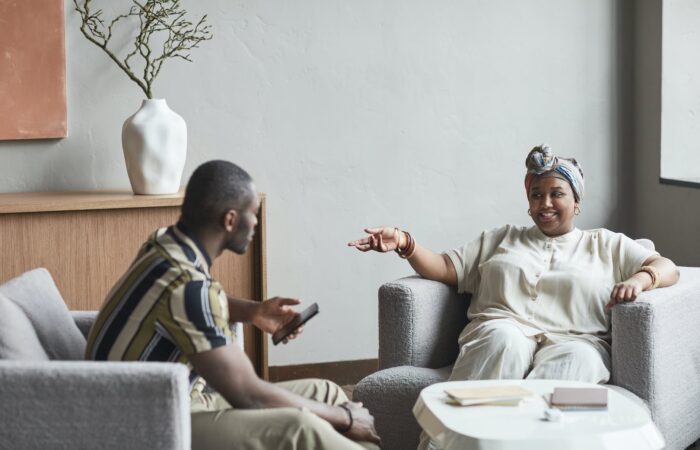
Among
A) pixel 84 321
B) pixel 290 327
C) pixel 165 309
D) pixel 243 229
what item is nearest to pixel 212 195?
pixel 243 229

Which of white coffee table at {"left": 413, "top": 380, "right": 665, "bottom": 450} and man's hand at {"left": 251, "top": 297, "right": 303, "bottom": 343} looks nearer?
white coffee table at {"left": 413, "top": 380, "right": 665, "bottom": 450}

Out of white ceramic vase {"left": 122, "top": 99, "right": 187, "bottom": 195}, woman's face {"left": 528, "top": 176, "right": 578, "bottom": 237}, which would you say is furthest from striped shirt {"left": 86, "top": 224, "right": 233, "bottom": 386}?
white ceramic vase {"left": 122, "top": 99, "right": 187, "bottom": 195}

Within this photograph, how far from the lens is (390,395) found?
9.92 ft

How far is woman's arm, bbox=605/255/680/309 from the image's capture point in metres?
2.97

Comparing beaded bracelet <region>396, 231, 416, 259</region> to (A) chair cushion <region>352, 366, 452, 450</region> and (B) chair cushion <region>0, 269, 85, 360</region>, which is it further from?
(B) chair cushion <region>0, 269, 85, 360</region>

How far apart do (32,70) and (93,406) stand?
2186 millimetres

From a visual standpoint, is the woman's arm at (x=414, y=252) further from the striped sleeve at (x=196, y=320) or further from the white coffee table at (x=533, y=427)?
the striped sleeve at (x=196, y=320)

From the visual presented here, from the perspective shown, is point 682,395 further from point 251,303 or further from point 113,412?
point 113,412

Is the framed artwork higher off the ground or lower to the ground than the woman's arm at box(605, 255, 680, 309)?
higher

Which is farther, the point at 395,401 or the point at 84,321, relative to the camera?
the point at 395,401

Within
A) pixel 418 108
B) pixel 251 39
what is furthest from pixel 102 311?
pixel 418 108

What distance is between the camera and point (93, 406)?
2059 mm

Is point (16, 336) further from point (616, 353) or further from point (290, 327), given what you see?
point (616, 353)

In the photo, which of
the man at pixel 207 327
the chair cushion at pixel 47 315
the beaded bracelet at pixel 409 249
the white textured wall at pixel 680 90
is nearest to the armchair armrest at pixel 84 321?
the chair cushion at pixel 47 315
